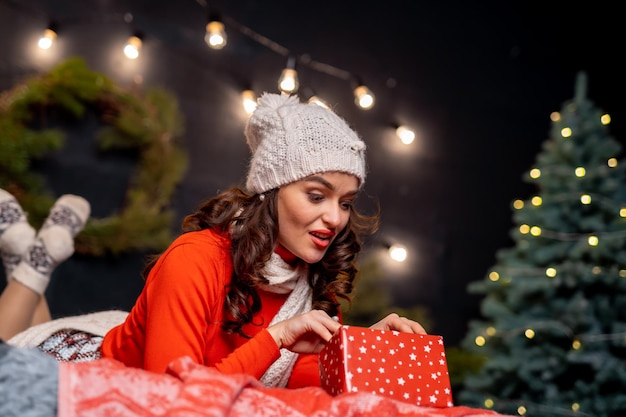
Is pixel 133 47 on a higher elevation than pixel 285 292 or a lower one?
higher

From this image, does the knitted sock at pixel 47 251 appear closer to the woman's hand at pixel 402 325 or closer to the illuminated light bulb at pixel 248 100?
the illuminated light bulb at pixel 248 100

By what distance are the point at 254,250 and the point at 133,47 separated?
179cm

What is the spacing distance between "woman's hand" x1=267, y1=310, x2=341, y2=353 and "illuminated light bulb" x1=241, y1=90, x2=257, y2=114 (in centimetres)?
192

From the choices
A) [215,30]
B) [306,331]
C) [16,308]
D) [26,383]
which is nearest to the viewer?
[26,383]

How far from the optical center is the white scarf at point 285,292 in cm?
161

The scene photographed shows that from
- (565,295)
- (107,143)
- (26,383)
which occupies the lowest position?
(26,383)

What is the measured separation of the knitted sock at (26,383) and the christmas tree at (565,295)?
232 cm

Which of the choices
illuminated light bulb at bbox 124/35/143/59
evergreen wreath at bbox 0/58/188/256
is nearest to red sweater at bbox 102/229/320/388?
evergreen wreath at bbox 0/58/188/256

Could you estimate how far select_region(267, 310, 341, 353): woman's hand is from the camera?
52.9 inches

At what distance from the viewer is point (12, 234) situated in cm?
227

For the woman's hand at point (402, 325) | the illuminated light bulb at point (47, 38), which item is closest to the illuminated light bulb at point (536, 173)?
the woman's hand at point (402, 325)

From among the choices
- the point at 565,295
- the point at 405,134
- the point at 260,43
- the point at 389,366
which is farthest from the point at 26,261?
the point at 565,295

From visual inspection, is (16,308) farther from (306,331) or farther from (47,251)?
(306,331)

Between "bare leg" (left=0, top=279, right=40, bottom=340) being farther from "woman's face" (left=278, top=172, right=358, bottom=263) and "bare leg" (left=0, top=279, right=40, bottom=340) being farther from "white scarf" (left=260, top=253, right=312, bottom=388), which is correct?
"woman's face" (left=278, top=172, right=358, bottom=263)
